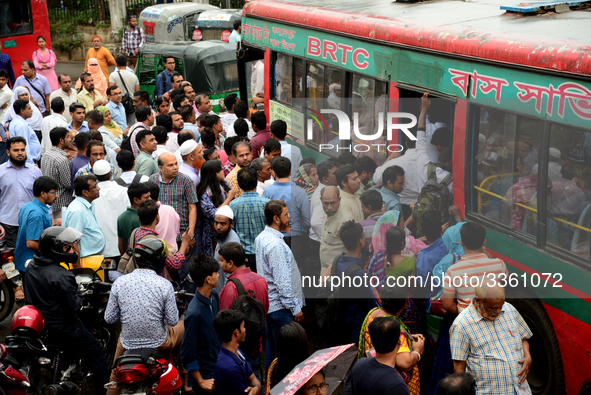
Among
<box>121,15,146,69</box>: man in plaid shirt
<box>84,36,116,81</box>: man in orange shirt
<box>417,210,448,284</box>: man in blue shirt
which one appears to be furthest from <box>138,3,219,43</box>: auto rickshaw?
<box>417,210,448,284</box>: man in blue shirt

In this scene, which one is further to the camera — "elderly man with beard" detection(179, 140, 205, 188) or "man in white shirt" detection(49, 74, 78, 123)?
"man in white shirt" detection(49, 74, 78, 123)

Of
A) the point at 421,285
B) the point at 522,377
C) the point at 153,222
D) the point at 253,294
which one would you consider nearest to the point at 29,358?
the point at 153,222

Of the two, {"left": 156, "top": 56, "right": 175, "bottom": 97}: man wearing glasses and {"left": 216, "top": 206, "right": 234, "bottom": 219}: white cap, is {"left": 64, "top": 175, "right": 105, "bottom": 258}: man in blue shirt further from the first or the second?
{"left": 156, "top": 56, "right": 175, "bottom": 97}: man wearing glasses

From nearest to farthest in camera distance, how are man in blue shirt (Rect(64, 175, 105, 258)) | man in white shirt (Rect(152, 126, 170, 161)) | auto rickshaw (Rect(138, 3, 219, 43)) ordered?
man in blue shirt (Rect(64, 175, 105, 258)), man in white shirt (Rect(152, 126, 170, 161)), auto rickshaw (Rect(138, 3, 219, 43))

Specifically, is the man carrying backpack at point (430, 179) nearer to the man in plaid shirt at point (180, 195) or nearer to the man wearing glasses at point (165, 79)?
the man in plaid shirt at point (180, 195)

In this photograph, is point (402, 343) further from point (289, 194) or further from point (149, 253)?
point (289, 194)

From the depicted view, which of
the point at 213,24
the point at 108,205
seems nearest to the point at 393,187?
the point at 108,205

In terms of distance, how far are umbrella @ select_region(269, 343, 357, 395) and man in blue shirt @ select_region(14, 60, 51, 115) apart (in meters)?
10.5

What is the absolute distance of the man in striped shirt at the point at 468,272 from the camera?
4500 millimetres

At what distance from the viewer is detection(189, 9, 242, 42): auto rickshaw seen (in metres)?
17.9

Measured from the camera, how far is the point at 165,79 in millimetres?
13898

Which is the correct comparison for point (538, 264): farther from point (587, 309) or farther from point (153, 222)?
point (153, 222)

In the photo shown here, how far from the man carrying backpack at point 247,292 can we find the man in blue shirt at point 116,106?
20.2 ft

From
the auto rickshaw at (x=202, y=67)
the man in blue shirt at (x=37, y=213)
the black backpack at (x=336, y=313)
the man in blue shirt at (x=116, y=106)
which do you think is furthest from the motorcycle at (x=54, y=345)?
the auto rickshaw at (x=202, y=67)
